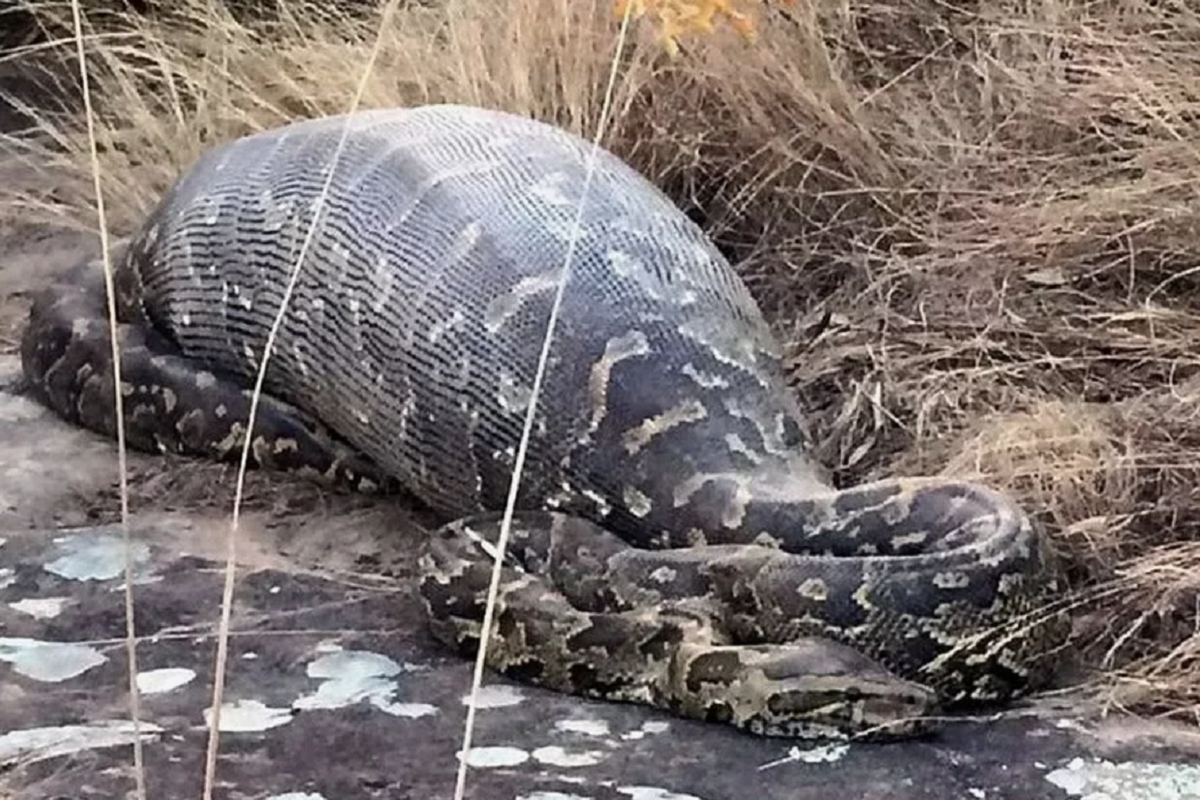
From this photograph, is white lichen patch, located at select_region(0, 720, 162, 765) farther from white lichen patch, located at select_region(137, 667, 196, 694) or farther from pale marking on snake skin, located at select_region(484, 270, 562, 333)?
pale marking on snake skin, located at select_region(484, 270, 562, 333)

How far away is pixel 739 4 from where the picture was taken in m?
4.39

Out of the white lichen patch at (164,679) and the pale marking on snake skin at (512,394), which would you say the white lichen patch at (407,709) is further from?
the pale marking on snake skin at (512,394)

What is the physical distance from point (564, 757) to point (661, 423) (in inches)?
30.0

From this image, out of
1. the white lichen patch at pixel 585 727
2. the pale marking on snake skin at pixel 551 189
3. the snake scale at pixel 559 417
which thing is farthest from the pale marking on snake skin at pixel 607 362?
the white lichen patch at pixel 585 727

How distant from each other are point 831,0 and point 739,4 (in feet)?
1.57

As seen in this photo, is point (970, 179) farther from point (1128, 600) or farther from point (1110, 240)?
point (1128, 600)

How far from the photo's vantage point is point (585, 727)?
9.48ft

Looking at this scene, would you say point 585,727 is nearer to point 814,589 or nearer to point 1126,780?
point 814,589

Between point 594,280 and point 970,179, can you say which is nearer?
point 594,280

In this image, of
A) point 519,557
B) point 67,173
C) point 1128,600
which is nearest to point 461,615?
point 519,557

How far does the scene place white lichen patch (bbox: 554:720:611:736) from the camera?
287cm

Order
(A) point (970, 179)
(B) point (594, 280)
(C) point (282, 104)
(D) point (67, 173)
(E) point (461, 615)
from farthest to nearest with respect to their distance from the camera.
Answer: (D) point (67, 173) → (C) point (282, 104) → (A) point (970, 179) → (B) point (594, 280) → (E) point (461, 615)

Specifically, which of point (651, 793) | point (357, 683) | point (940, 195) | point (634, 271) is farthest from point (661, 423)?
point (940, 195)

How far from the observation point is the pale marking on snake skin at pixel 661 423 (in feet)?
11.1
